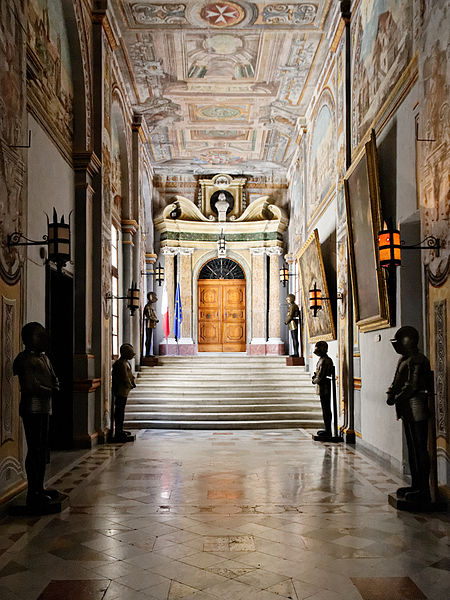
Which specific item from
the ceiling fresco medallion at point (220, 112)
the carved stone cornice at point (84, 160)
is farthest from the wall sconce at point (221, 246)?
the carved stone cornice at point (84, 160)

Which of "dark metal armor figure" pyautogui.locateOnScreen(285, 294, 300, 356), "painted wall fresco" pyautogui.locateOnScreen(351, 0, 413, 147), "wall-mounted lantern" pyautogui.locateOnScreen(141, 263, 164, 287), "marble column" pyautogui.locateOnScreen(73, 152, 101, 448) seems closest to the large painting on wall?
"painted wall fresco" pyautogui.locateOnScreen(351, 0, 413, 147)

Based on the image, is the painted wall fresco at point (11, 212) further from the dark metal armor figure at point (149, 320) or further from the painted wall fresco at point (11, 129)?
the dark metal armor figure at point (149, 320)

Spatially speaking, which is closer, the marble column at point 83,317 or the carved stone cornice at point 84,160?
the marble column at point 83,317

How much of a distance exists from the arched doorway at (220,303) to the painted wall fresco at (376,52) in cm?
1093

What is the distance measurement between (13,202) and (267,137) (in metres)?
12.1

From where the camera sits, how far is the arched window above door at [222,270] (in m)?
20.5

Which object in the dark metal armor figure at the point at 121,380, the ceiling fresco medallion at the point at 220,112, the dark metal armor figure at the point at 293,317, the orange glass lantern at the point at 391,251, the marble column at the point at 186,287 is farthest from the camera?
the marble column at the point at 186,287

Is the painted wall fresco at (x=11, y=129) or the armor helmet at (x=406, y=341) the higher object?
the painted wall fresco at (x=11, y=129)

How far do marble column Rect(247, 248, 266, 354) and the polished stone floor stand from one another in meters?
11.7

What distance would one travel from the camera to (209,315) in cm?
2047

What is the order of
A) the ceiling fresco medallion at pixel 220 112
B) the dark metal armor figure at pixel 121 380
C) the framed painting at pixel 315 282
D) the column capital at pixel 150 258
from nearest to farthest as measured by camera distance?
the dark metal armor figure at pixel 121 380, the framed painting at pixel 315 282, the ceiling fresco medallion at pixel 220 112, the column capital at pixel 150 258

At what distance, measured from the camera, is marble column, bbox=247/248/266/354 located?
19.7m

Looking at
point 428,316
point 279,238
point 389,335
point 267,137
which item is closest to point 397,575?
point 428,316

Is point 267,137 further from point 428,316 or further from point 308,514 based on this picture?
point 308,514
